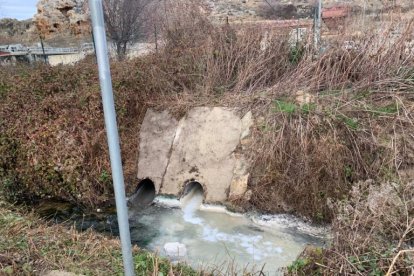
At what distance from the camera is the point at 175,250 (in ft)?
17.1

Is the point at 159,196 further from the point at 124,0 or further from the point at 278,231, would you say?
the point at 124,0

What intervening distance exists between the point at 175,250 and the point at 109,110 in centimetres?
342

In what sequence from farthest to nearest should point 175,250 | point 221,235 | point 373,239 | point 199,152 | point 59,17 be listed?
point 59,17 < point 199,152 < point 221,235 < point 175,250 < point 373,239

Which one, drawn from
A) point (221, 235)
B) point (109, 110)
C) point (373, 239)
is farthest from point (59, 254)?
point (373, 239)

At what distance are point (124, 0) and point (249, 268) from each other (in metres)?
12.6

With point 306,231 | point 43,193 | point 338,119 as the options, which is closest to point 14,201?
point 43,193

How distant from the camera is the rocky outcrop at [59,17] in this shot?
73.6 feet

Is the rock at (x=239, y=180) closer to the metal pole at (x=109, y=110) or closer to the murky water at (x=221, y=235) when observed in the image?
the murky water at (x=221, y=235)

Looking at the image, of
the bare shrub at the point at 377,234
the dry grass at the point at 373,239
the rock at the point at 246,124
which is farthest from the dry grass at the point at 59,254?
the rock at the point at 246,124

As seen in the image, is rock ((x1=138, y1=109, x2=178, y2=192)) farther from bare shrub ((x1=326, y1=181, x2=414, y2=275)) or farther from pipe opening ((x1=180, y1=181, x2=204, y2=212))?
bare shrub ((x1=326, y1=181, x2=414, y2=275))

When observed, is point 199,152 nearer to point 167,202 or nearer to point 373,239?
point 167,202

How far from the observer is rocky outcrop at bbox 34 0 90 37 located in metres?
22.4

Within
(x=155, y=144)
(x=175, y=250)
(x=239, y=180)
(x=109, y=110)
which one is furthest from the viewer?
(x=155, y=144)

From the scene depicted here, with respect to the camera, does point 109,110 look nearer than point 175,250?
Yes
